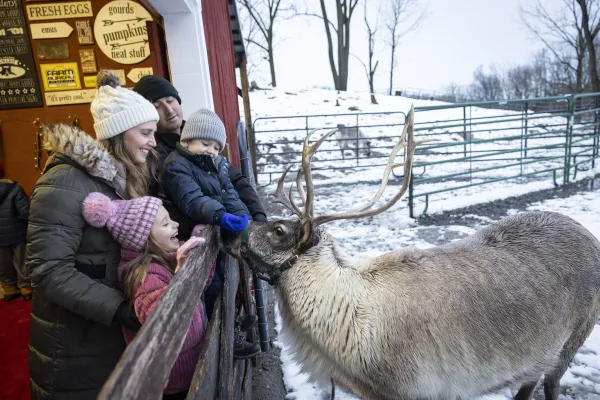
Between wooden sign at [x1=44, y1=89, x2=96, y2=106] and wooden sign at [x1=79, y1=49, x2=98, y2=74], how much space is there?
203 millimetres

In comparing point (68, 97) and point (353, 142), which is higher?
point (68, 97)

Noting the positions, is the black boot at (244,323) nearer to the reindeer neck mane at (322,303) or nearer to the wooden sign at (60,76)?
the reindeer neck mane at (322,303)

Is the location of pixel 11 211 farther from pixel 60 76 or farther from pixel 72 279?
pixel 72 279

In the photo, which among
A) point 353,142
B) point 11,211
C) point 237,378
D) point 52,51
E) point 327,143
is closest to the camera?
point 237,378

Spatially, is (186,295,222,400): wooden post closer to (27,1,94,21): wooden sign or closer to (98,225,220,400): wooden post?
(98,225,220,400): wooden post

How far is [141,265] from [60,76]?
128 inches

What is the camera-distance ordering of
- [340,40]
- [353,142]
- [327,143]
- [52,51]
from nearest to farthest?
1. [52,51]
2. [327,143]
3. [353,142]
4. [340,40]

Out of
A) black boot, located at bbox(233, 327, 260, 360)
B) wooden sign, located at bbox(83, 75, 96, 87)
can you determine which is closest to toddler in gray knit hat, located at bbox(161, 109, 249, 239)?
black boot, located at bbox(233, 327, 260, 360)

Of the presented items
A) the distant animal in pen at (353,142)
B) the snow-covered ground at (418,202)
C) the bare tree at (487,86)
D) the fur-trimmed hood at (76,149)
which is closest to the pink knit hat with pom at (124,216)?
the fur-trimmed hood at (76,149)

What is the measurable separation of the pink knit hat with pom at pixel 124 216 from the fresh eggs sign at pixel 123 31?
8.82 ft

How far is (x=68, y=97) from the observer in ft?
12.6

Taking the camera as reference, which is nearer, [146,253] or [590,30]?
[146,253]

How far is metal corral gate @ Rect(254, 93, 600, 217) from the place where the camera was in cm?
762

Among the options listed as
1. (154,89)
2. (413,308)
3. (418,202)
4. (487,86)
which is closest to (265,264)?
(413,308)
